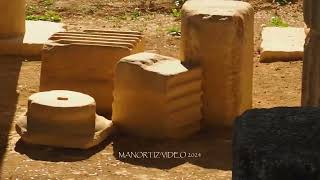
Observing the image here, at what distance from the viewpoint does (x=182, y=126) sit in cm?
748

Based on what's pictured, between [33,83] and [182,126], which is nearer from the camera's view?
[182,126]

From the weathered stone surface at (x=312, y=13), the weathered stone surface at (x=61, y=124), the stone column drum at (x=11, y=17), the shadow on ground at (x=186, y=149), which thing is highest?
the weathered stone surface at (x=312, y=13)

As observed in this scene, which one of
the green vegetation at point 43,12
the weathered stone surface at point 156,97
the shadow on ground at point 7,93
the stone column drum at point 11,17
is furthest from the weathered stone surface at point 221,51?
the green vegetation at point 43,12

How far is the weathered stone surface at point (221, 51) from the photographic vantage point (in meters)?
7.49

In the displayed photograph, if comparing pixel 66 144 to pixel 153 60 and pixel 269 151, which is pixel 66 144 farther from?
pixel 269 151

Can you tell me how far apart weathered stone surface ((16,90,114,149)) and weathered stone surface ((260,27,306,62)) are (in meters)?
3.63

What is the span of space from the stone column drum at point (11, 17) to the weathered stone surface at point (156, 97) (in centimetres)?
355

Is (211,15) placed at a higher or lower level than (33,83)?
higher

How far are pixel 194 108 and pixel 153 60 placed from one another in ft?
1.89

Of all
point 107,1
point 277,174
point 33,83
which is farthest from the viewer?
point 107,1

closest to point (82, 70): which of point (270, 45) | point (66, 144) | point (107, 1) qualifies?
point (66, 144)

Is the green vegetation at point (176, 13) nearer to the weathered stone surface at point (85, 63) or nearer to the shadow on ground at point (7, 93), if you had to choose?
the shadow on ground at point (7, 93)

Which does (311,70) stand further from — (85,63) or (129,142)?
(85,63)

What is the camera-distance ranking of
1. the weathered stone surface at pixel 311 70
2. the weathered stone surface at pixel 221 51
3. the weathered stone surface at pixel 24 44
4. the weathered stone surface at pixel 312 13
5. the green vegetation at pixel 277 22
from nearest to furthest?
the weathered stone surface at pixel 312 13, the weathered stone surface at pixel 311 70, the weathered stone surface at pixel 221 51, the weathered stone surface at pixel 24 44, the green vegetation at pixel 277 22
